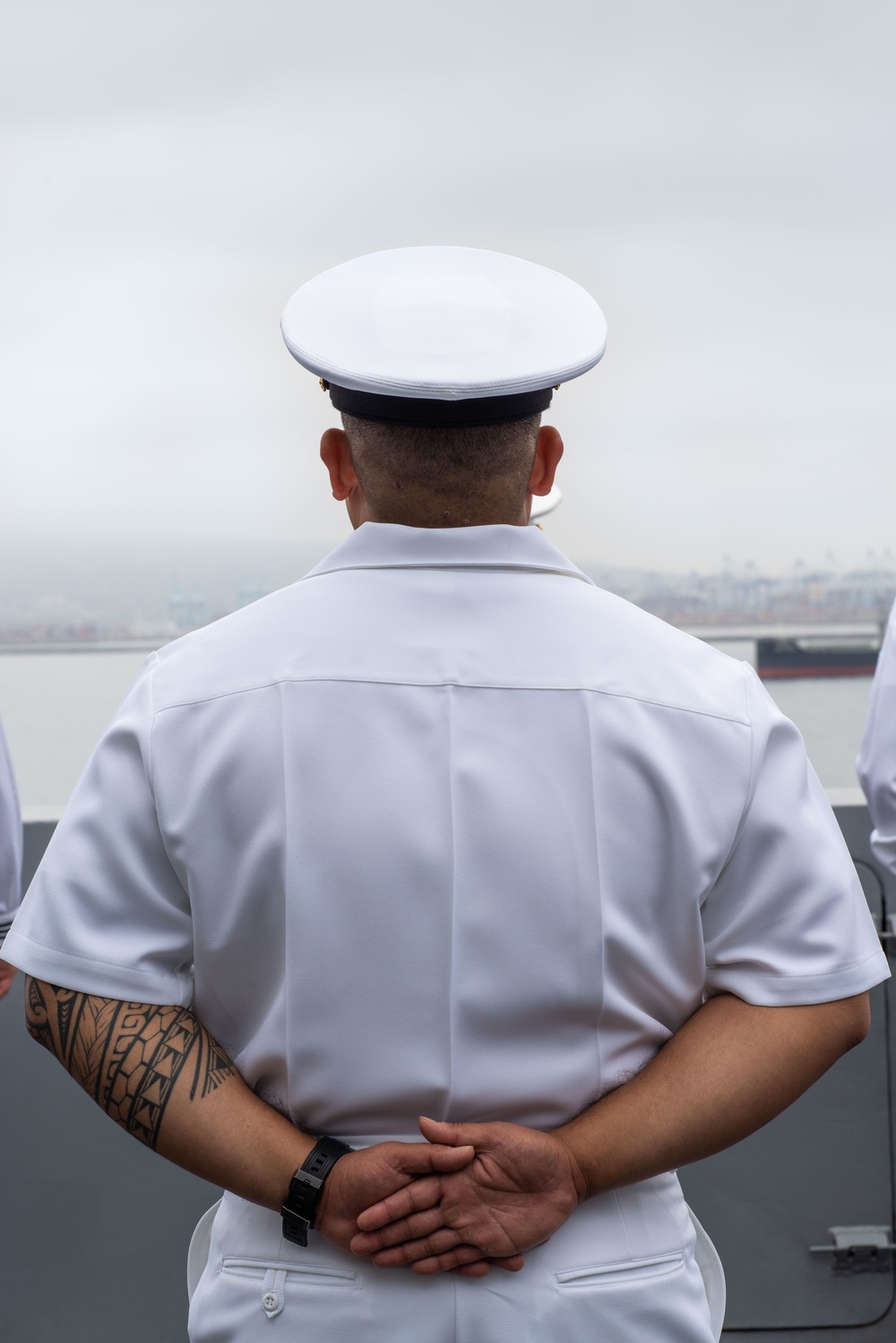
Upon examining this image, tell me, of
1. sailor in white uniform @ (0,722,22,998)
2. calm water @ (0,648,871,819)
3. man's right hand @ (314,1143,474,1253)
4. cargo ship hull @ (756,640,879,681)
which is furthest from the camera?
cargo ship hull @ (756,640,879,681)

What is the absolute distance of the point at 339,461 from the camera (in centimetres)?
84

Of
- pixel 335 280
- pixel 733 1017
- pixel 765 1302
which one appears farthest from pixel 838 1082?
pixel 335 280

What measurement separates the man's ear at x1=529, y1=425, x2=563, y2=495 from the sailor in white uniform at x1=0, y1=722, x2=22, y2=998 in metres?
1.16

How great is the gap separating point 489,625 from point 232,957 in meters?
0.31

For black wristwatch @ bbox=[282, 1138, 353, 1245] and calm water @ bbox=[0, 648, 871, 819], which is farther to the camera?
calm water @ bbox=[0, 648, 871, 819]

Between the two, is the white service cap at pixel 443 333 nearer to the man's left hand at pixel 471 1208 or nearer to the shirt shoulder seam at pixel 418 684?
the shirt shoulder seam at pixel 418 684

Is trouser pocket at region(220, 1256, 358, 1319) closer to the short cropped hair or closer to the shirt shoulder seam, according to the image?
the shirt shoulder seam

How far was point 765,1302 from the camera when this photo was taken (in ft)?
7.41

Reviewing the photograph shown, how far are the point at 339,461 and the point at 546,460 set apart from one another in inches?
6.2

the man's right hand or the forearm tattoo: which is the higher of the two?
the forearm tattoo

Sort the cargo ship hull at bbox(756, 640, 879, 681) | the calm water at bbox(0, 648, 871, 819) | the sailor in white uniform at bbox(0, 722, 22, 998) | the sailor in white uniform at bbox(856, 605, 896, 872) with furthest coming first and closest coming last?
the cargo ship hull at bbox(756, 640, 879, 681)
the calm water at bbox(0, 648, 871, 819)
the sailor in white uniform at bbox(856, 605, 896, 872)
the sailor in white uniform at bbox(0, 722, 22, 998)

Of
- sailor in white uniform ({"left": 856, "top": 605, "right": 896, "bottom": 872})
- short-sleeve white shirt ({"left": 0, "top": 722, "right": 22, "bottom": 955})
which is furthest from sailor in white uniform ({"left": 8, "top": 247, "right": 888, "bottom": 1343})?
sailor in white uniform ({"left": 856, "top": 605, "right": 896, "bottom": 872})

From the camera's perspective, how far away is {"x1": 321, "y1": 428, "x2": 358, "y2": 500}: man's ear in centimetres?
83

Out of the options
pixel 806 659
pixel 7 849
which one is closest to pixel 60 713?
pixel 7 849
